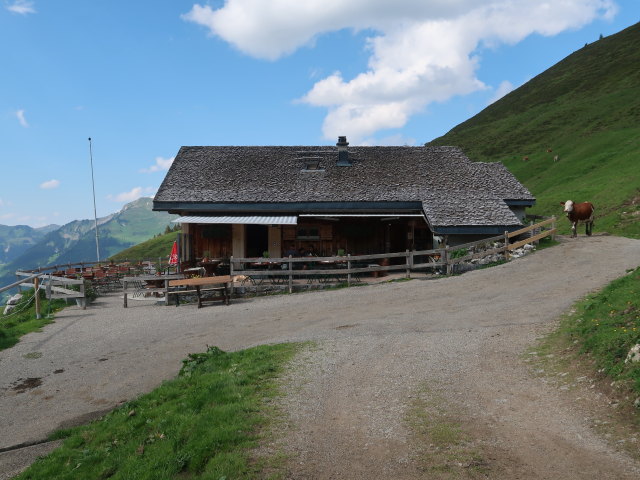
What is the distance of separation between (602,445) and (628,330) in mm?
2808

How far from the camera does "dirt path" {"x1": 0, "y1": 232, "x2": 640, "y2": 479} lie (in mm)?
4898

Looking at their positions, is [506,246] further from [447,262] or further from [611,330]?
[611,330]

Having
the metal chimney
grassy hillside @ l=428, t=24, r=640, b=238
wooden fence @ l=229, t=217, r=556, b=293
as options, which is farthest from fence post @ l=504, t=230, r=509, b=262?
the metal chimney

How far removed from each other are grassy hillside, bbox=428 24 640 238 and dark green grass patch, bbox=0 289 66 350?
2508 cm

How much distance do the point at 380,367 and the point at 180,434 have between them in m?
3.46

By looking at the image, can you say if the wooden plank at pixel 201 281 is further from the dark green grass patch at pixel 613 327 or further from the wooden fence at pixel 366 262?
the dark green grass patch at pixel 613 327

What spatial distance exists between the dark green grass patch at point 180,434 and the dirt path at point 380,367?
0.52 metres

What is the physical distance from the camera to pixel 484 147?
58.0 meters

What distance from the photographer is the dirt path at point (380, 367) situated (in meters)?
4.90

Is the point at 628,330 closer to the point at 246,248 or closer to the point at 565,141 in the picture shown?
the point at 246,248

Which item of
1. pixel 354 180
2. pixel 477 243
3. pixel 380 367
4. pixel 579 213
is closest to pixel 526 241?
pixel 477 243

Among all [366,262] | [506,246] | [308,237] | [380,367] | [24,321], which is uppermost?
[308,237]

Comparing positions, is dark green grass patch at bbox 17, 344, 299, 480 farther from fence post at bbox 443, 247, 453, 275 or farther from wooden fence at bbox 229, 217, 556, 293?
fence post at bbox 443, 247, 453, 275

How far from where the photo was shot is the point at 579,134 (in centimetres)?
4828
